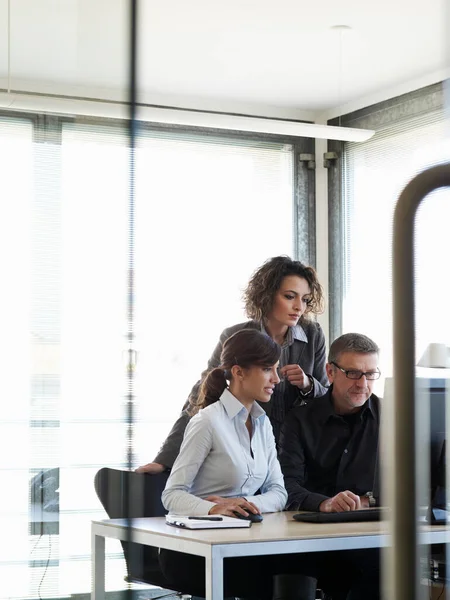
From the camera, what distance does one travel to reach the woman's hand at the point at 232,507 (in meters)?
2.08

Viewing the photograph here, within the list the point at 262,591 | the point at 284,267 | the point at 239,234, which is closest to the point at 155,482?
the point at 262,591

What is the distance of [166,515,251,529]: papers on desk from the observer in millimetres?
1945

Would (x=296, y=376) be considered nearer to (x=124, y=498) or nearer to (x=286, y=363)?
(x=286, y=363)

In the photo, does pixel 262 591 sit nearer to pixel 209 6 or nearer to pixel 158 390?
pixel 158 390

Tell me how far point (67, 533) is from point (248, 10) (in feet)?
8.48

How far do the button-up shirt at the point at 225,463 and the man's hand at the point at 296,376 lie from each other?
0.22 m

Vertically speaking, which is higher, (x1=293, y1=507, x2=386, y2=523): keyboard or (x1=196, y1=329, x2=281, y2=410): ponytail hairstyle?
(x1=196, y1=329, x2=281, y2=410): ponytail hairstyle

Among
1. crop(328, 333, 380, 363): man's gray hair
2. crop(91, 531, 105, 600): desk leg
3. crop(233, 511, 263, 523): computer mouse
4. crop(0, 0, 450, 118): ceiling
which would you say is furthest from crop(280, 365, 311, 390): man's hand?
crop(91, 531, 105, 600): desk leg

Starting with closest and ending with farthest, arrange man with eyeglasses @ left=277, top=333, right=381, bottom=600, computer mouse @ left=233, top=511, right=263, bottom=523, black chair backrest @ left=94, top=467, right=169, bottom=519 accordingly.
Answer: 1. black chair backrest @ left=94, top=467, right=169, bottom=519
2. computer mouse @ left=233, top=511, right=263, bottom=523
3. man with eyeglasses @ left=277, top=333, right=381, bottom=600

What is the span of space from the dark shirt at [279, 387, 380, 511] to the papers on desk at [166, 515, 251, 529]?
15.0 inches

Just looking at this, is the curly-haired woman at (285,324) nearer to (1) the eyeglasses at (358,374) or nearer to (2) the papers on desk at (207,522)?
(1) the eyeglasses at (358,374)

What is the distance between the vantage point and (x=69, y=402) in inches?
42.4

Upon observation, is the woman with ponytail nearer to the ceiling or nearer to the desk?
the desk

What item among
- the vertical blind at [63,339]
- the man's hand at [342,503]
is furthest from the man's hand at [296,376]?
the vertical blind at [63,339]
